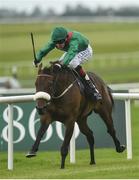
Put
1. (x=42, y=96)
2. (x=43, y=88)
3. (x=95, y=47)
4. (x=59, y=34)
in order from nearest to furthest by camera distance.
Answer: (x=42, y=96)
(x=43, y=88)
(x=59, y=34)
(x=95, y=47)

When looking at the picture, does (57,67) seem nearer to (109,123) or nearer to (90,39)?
(109,123)

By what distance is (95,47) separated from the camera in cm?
6100

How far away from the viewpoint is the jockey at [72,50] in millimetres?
11477

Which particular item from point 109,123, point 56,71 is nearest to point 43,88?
point 56,71

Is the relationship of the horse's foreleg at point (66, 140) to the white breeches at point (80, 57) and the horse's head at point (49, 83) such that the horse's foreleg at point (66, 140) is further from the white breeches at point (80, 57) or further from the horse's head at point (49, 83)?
the white breeches at point (80, 57)

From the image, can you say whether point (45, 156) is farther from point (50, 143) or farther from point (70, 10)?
point (70, 10)

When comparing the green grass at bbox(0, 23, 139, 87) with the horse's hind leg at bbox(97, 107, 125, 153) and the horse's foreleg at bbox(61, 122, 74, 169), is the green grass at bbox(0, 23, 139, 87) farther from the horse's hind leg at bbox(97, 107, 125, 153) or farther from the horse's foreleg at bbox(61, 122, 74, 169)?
the horse's foreleg at bbox(61, 122, 74, 169)

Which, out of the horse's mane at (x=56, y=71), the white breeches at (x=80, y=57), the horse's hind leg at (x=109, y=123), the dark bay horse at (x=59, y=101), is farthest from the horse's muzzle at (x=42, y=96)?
the horse's hind leg at (x=109, y=123)

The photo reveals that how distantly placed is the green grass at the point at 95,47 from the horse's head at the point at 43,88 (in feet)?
92.3

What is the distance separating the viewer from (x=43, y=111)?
438 inches

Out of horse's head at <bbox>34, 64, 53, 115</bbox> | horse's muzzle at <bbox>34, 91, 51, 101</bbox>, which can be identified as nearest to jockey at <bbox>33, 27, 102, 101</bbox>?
horse's head at <bbox>34, 64, 53, 115</bbox>

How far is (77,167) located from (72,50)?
5.14 ft

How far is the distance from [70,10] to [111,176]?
82.7 meters

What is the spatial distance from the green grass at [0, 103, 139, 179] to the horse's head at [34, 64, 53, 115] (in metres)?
0.84
